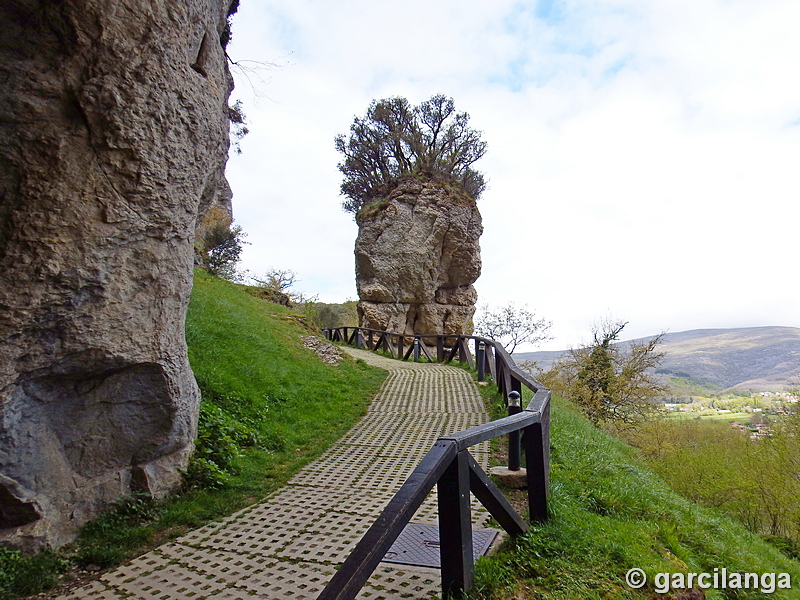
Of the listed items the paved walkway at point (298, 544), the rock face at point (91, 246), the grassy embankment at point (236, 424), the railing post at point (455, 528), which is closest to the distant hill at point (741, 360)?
the grassy embankment at point (236, 424)

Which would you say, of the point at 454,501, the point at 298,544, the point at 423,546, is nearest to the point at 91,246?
the point at 298,544

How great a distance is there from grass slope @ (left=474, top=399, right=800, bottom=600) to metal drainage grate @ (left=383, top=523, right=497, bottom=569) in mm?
230

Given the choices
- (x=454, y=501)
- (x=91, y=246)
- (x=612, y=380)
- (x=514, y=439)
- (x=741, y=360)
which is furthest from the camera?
(x=741, y=360)

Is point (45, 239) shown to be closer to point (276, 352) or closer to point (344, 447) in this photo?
point (344, 447)

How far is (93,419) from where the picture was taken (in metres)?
3.92

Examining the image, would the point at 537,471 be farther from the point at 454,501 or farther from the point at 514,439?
the point at 454,501

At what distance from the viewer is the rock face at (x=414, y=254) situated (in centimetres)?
2420

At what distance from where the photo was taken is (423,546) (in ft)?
11.3

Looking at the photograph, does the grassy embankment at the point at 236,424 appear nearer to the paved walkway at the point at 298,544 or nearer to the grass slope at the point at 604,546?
the paved walkway at the point at 298,544

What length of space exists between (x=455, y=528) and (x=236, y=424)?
4.35 meters

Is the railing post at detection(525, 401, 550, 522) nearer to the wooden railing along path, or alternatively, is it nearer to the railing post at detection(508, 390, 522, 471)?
the wooden railing along path

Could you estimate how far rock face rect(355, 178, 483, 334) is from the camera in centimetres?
2420

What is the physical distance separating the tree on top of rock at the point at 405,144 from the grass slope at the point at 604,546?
23178mm

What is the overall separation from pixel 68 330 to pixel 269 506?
7.41ft
